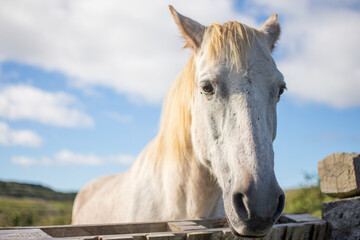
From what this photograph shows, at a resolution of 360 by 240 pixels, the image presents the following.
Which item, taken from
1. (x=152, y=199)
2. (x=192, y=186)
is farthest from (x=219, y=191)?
(x=152, y=199)

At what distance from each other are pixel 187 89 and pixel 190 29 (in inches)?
23.1

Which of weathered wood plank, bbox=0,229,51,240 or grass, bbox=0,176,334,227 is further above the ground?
weathered wood plank, bbox=0,229,51,240

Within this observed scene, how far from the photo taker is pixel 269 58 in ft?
8.29

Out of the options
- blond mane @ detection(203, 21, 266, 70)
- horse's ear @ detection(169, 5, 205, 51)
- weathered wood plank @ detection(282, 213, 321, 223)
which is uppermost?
horse's ear @ detection(169, 5, 205, 51)

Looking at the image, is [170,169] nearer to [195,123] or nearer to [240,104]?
[195,123]

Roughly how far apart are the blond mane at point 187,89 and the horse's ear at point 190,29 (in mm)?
84

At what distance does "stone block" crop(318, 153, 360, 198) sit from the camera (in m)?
2.73

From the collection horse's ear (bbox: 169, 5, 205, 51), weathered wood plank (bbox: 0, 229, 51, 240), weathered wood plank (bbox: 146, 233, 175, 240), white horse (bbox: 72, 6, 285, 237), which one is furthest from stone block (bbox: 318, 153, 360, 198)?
weathered wood plank (bbox: 0, 229, 51, 240)

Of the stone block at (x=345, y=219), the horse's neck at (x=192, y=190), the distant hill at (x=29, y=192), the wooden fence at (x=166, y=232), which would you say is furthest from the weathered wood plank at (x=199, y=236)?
the distant hill at (x=29, y=192)

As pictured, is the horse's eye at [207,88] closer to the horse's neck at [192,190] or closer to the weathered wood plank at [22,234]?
the horse's neck at [192,190]

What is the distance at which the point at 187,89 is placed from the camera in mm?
3133

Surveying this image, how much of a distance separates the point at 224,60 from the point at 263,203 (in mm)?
1189

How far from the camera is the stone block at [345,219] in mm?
2611

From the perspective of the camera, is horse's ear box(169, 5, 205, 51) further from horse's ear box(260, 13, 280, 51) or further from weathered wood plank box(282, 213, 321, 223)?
weathered wood plank box(282, 213, 321, 223)
